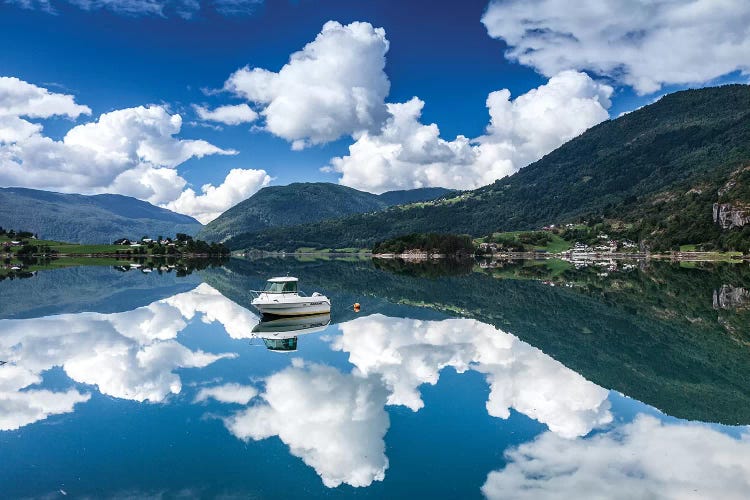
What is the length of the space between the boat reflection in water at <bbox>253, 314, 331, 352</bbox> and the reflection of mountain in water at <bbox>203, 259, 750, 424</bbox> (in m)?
3.08

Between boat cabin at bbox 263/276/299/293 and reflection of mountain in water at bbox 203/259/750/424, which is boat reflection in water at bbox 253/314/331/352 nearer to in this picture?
boat cabin at bbox 263/276/299/293

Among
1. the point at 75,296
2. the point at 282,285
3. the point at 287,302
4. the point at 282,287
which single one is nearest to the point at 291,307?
the point at 287,302

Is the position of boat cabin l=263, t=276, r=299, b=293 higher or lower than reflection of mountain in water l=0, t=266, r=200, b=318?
higher

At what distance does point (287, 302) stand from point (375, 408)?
1028 inches

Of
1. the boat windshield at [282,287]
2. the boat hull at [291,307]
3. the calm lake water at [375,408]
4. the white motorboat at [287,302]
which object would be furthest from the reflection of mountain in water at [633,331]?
the boat windshield at [282,287]

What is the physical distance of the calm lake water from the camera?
14984 millimetres

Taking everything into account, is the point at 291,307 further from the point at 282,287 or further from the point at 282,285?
the point at 282,285

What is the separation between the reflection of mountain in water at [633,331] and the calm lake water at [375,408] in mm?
236

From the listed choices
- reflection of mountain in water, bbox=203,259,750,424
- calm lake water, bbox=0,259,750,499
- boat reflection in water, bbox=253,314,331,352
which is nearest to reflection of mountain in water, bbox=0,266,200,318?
calm lake water, bbox=0,259,750,499

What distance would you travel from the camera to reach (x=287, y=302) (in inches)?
1816

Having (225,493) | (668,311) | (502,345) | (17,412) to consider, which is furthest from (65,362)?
(668,311)

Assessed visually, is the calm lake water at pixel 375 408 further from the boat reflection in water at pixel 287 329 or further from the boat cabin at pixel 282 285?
the boat cabin at pixel 282 285

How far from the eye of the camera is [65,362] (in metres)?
29.2

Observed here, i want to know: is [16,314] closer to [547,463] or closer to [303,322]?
[303,322]
